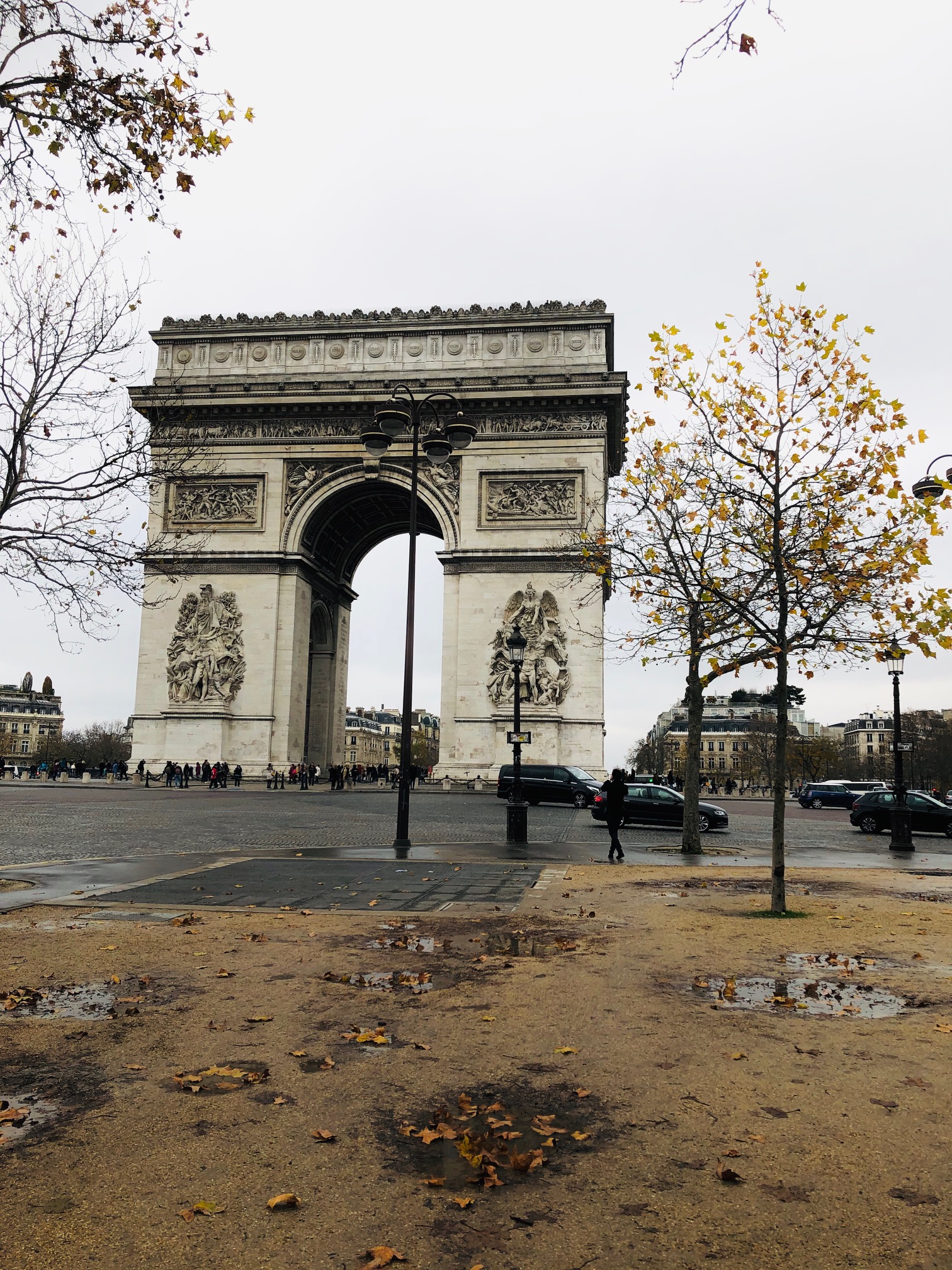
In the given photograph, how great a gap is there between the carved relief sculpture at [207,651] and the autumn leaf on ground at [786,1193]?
3941cm

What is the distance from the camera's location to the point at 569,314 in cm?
4159

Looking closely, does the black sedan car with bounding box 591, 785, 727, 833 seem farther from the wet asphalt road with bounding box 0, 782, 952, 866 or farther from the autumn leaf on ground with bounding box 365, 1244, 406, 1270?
the autumn leaf on ground with bounding box 365, 1244, 406, 1270

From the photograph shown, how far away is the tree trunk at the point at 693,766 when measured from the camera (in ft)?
57.7

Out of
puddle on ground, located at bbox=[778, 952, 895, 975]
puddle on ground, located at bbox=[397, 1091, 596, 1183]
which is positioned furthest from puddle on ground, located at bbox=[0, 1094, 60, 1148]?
puddle on ground, located at bbox=[778, 952, 895, 975]

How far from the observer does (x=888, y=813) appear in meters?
26.5

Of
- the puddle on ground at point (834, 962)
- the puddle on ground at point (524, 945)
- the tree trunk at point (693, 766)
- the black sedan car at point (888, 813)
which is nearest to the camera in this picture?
the puddle on ground at point (834, 962)

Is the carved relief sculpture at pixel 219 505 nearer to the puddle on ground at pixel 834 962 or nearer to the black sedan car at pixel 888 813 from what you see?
the black sedan car at pixel 888 813

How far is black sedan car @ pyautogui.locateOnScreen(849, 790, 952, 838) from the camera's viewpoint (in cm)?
2661

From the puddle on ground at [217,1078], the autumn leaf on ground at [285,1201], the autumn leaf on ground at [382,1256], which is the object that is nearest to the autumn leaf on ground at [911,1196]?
the autumn leaf on ground at [382,1256]

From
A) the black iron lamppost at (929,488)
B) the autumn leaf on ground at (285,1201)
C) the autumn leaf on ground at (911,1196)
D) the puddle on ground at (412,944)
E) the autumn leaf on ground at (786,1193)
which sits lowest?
the puddle on ground at (412,944)

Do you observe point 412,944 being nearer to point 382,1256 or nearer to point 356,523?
point 382,1256

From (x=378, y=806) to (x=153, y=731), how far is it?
1516 centimetres

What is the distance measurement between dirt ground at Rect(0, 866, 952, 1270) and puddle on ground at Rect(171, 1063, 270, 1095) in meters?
0.02

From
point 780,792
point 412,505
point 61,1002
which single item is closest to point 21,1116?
point 61,1002
